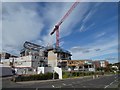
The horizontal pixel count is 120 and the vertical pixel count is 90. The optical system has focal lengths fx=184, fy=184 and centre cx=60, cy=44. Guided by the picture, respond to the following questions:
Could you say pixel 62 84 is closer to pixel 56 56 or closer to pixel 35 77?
pixel 35 77

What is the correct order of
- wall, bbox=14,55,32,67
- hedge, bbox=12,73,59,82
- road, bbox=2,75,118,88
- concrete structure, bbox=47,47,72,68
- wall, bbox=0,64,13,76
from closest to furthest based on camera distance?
road, bbox=2,75,118,88 → hedge, bbox=12,73,59,82 → wall, bbox=0,64,13,76 → wall, bbox=14,55,32,67 → concrete structure, bbox=47,47,72,68

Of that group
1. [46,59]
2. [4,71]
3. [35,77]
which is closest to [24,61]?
[46,59]

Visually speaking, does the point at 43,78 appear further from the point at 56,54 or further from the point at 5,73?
the point at 56,54

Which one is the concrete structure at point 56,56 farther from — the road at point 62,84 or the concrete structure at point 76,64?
the road at point 62,84

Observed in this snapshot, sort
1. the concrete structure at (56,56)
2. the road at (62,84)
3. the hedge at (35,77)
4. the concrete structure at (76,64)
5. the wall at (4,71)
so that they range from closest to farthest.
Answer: the road at (62,84)
the hedge at (35,77)
the wall at (4,71)
the concrete structure at (76,64)
the concrete structure at (56,56)

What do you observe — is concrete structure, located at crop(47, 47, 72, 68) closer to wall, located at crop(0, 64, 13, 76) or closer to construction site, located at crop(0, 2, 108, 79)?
construction site, located at crop(0, 2, 108, 79)

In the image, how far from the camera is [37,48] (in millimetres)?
135000

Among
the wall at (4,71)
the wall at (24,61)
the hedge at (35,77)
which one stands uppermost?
the wall at (24,61)

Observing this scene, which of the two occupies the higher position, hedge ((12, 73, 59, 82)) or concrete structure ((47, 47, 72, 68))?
concrete structure ((47, 47, 72, 68))

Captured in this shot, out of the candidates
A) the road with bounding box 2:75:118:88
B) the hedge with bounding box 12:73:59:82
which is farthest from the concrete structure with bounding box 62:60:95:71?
the road with bounding box 2:75:118:88

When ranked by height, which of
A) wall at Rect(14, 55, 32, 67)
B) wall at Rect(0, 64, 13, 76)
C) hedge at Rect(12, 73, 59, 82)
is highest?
wall at Rect(14, 55, 32, 67)

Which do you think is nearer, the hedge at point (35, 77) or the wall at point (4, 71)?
the hedge at point (35, 77)

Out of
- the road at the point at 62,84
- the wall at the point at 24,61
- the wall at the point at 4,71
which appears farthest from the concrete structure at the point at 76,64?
the road at the point at 62,84

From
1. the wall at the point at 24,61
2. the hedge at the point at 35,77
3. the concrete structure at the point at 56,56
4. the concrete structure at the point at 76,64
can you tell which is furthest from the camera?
the concrete structure at the point at 56,56
